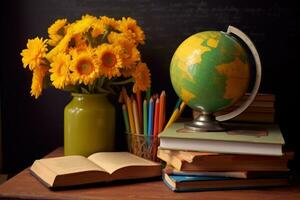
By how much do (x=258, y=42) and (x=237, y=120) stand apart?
0.80 feet

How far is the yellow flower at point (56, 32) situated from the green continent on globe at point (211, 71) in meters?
0.33

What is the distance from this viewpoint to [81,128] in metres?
1.14

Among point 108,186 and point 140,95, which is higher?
point 140,95

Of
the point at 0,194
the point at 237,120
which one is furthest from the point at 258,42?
the point at 0,194

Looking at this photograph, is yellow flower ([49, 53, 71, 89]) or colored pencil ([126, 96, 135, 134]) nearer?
yellow flower ([49, 53, 71, 89])

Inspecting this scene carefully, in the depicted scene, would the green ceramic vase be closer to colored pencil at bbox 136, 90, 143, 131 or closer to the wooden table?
colored pencil at bbox 136, 90, 143, 131

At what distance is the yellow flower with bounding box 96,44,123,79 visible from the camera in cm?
106

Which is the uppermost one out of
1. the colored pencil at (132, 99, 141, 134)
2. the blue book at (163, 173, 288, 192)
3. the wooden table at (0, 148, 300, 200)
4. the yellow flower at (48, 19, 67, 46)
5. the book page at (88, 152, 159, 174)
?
the yellow flower at (48, 19, 67, 46)

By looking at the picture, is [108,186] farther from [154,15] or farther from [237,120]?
[154,15]

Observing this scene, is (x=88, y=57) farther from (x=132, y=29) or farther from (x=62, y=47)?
(x=132, y=29)

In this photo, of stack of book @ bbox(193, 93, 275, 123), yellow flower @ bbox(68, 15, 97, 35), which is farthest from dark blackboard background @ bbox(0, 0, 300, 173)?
yellow flower @ bbox(68, 15, 97, 35)

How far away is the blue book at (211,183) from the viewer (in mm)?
948

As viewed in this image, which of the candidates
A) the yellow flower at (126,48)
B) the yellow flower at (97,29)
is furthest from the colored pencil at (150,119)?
the yellow flower at (97,29)

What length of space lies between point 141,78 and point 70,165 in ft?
0.98
